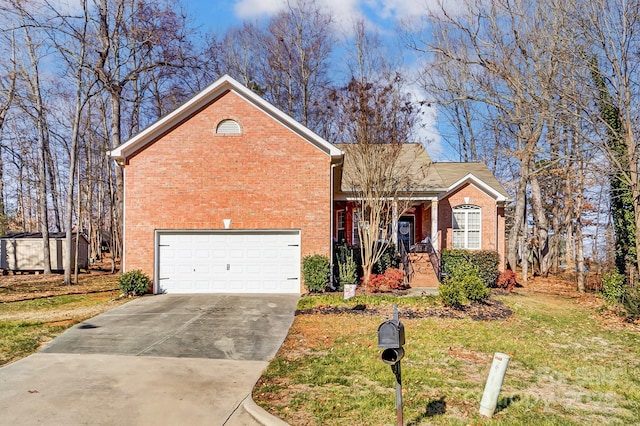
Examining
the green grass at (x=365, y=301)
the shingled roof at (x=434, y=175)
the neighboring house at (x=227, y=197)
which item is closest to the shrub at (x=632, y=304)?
the green grass at (x=365, y=301)

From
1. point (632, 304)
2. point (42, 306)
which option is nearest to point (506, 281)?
point (632, 304)

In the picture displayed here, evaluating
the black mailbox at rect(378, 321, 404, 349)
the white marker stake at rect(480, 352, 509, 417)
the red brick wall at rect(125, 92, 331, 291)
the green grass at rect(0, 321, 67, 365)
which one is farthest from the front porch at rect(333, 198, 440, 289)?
the black mailbox at rect(378, 321, 404, 349)

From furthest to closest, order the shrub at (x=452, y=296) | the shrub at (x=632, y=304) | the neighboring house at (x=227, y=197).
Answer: the neighboring house at (x=227, y=197) → the shrub at (x=452, y=296) → the shrub at (x=632, y=304)

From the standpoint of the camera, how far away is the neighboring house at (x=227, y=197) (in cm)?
1460

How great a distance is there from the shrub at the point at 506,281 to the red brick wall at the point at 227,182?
24.7ft

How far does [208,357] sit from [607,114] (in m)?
13.0

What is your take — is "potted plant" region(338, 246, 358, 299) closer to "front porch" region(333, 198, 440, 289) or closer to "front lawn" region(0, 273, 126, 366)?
"front porch" region(333, 198, 440, 289)

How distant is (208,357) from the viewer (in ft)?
25.3

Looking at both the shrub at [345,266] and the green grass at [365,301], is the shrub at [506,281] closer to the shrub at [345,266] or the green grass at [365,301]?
the shrub at [345,266]

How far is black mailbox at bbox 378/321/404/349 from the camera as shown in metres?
4.20

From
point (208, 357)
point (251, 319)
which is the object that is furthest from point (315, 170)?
point (208, 357)

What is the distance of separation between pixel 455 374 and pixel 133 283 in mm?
10690

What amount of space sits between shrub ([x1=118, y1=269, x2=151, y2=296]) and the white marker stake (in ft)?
38.1

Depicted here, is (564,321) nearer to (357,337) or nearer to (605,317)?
(605,317)
